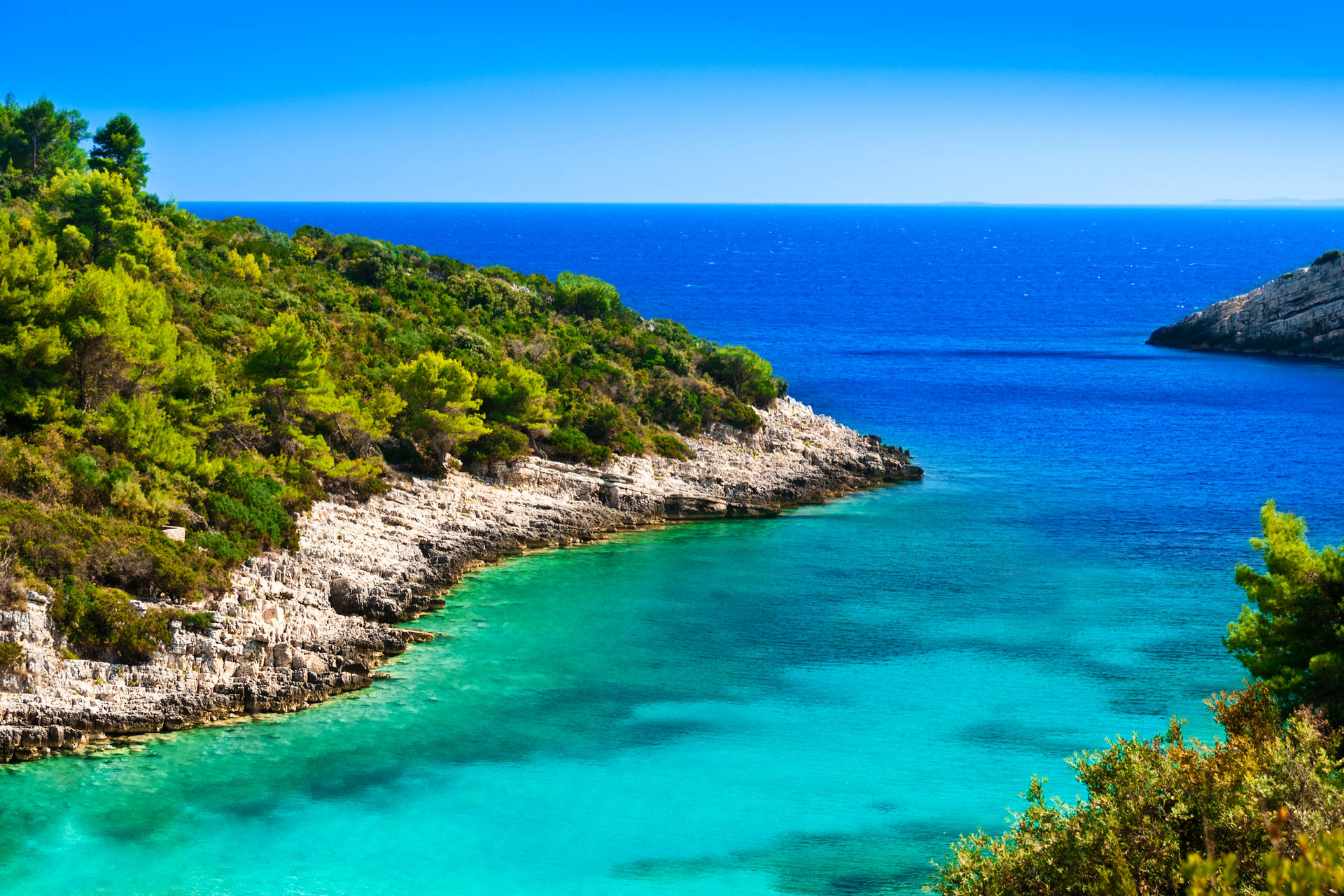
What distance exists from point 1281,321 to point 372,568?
105 m

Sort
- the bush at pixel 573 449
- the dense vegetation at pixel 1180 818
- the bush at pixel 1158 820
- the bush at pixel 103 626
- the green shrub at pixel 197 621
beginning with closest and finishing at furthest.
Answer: the dense vegetation at pixel 1180 818, the bush at pixel 1158 820, the bush at pixel 103 626, the green shrub at pixel 197 621, the bush at pixel 573 449

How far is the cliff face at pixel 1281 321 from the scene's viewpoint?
→ 109 metres

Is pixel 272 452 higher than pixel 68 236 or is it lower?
lower

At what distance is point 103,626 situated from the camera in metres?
30.1

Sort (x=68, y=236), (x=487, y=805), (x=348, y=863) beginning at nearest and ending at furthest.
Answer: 1. (x=348, y=863)
2. (x=487, y=805)
3. (x=68, y=236)

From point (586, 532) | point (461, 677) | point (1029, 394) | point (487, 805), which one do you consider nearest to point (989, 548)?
point (586, 532)

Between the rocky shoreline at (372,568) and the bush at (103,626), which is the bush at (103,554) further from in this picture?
the bush at (103,626)

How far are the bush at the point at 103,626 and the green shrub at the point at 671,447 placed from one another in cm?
2972

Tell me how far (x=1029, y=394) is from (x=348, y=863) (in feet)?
248

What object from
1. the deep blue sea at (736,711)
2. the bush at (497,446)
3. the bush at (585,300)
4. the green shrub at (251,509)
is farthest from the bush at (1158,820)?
the bush at (585,300)

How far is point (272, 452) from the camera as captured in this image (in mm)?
44094

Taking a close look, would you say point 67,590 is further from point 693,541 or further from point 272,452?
point 693,541

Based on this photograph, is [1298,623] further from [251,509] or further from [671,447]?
[671,447]

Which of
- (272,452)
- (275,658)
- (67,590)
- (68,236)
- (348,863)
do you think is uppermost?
(68,236)
